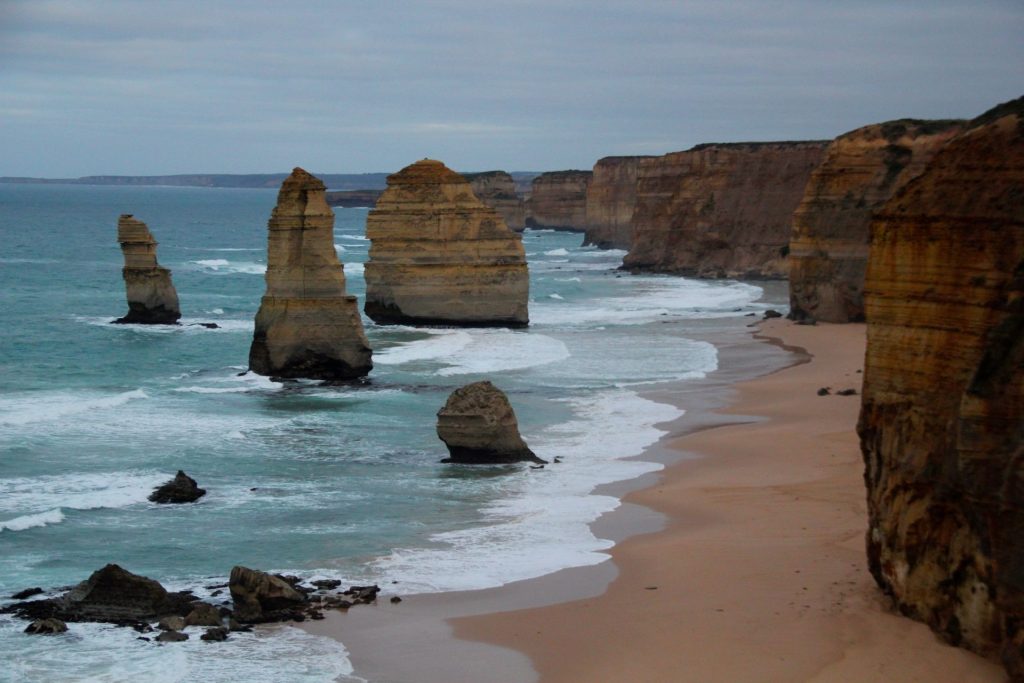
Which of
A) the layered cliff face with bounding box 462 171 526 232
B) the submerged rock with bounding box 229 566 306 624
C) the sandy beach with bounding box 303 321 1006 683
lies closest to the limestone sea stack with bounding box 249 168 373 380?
the sandy beach with bounding box 303 321 1006 683

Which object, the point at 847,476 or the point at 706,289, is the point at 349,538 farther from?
the point at 706,289

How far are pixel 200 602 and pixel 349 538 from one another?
10.4 ft

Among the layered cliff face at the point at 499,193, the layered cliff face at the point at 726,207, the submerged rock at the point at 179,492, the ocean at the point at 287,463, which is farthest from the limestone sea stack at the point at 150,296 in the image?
the layered cliff face at the point at 499,193

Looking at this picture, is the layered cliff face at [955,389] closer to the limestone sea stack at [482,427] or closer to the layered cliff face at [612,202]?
the limestone sea stack at [482,427]

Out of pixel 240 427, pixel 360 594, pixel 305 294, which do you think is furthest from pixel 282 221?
pixel 360 594

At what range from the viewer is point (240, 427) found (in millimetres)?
25453

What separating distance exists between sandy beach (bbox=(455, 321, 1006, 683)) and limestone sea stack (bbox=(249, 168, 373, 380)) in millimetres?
12053

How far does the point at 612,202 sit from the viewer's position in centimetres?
10475

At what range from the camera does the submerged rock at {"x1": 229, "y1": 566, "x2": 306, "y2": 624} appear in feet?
45.1

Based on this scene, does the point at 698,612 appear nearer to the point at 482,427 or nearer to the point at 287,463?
the point at 482,427

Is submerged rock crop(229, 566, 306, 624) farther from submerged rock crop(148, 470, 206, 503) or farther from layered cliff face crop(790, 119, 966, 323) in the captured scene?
layered cliff face crop(790, 119, 966, 323)

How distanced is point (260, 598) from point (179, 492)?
5785mm

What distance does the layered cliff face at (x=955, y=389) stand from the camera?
410 inches

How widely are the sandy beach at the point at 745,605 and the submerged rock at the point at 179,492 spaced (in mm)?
6041
